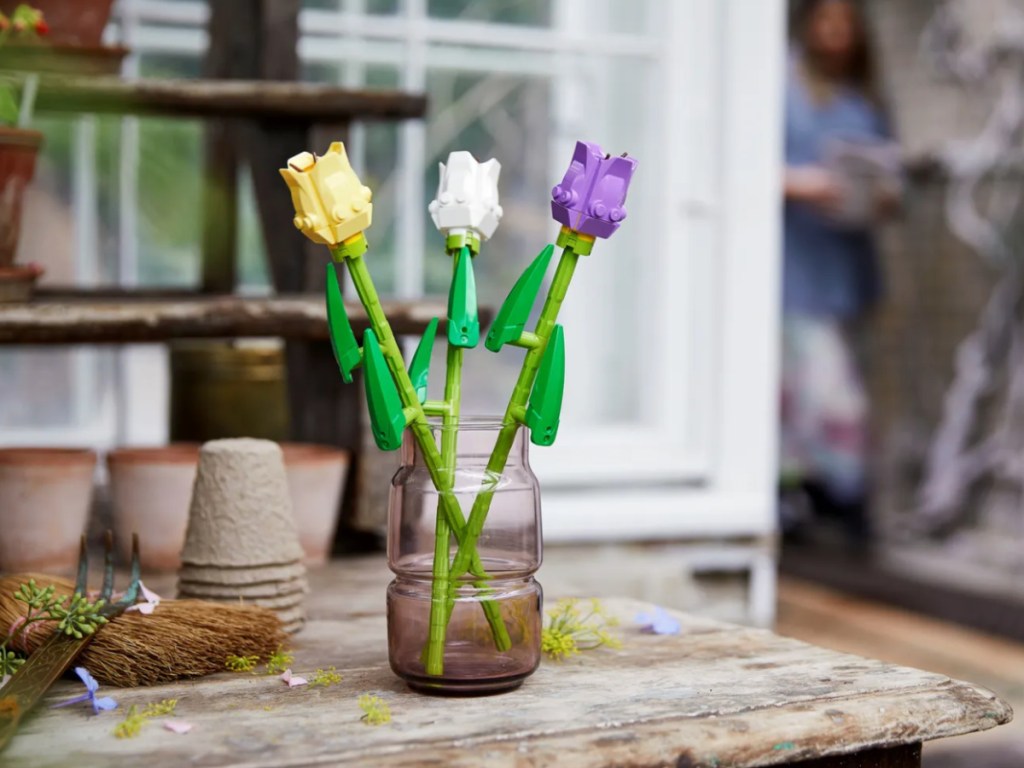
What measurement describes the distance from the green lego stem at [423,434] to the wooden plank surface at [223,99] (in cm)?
71

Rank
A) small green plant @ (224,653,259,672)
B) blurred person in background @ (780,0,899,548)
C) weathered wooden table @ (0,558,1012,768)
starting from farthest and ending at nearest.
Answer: blurred person in background @ (780,0,899,548) → small green plant @ (224,653,259,672) → weathered wooden table @ (0,558,1012,768)

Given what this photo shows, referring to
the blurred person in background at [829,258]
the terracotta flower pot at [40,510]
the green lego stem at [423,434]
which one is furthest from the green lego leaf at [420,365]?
the blurred person in background at [829,258]

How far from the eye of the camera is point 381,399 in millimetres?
918

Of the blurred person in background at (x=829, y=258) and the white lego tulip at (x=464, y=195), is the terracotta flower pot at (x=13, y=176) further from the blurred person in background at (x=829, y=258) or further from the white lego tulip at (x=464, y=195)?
the blurred person in background at (x=829, y=258)

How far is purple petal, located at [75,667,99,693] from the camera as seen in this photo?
936mm

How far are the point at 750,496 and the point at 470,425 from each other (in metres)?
1.76

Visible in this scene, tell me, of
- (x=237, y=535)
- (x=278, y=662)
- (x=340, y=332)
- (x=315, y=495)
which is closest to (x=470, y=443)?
(x=340, y=332)

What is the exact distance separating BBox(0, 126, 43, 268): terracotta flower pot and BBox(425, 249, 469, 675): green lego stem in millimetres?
716

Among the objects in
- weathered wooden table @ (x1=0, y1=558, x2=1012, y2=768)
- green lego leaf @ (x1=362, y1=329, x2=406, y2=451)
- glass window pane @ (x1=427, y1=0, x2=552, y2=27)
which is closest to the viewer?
weathered wooden table @ (x1=0, y1=558, x2=1012, y2=768)

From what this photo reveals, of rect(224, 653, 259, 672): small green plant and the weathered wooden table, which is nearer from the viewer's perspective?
the weathered wooden table

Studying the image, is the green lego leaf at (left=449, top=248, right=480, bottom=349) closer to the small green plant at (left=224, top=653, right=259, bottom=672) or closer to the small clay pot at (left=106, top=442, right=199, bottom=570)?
the small green plant at (left=224, top=653, right=259, bottom=672)

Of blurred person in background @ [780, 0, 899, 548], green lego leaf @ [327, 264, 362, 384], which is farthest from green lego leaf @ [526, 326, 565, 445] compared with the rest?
blurred person in background @ [780, 0, 899, 548]

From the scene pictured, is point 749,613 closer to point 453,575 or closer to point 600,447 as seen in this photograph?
point 600,447

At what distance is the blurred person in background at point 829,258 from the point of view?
5.14 meters
